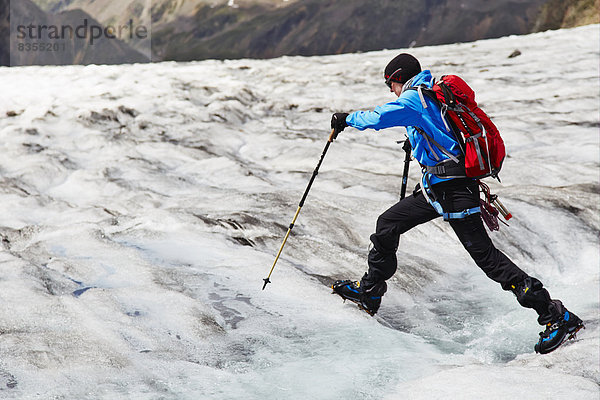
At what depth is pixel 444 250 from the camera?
240 inches

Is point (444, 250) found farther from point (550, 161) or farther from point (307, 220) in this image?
point (550, 161)

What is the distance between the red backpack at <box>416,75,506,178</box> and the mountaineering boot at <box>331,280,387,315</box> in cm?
124

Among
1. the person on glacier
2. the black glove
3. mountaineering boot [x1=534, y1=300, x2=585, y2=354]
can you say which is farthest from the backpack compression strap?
mountaineering boot [x1=534, y1=300, x2=585, y2=354]

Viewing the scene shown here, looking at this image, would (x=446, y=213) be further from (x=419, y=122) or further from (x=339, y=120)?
(x=339, y=120)

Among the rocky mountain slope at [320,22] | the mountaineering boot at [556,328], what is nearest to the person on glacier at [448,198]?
the mountaineering boot at [556,328]

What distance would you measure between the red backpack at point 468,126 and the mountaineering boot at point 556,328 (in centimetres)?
108

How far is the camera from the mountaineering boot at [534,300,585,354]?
3.78m

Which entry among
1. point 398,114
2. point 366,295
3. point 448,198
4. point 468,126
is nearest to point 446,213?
point 448,198

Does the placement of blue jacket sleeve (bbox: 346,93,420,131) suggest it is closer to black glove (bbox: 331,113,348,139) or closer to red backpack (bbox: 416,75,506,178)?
red backpack (bbox: 416,75,506,178)

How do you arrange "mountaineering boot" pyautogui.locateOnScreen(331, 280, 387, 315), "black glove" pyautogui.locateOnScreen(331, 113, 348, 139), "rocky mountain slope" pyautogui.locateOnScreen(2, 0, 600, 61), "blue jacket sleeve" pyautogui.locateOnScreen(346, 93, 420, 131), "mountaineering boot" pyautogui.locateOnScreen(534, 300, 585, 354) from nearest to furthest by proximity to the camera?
"blue jacket sleeve" pyautogui.locateOnScreen(346, 93, 420, 131) → "mountaineering boot" pyautogui.locateOnScreen(534, 300, 585, 354) → "black glove" pyautogui.locateOnScreen(331, 113, 348, 139) → "mountaineering boot" pyautogui.locateOnScreen(331, 280, 387, 315) → "rocky mountain slope" pyautogui.locateOnScreen(2, 0, 600, 61)

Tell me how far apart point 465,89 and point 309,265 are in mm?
2421

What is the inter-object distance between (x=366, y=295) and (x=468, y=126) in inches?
62.3

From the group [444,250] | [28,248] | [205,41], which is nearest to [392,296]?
[444,250]

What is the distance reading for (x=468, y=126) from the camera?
3.69 metres
